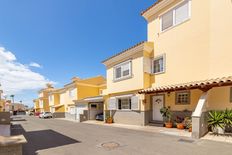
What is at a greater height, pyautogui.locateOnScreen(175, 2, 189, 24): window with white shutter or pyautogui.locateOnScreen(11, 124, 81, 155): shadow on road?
pyautogui.locateOnScreen(175, 2, 189, 24): window with white shutter

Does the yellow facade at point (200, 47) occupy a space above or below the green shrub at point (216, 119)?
above

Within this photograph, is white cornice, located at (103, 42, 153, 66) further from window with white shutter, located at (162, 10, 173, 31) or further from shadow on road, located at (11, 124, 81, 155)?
shadow on road, located at (11, 124, 81, 155)

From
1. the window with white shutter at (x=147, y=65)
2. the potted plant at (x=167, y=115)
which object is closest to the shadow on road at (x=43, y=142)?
the potted plant at (x=167, y=115)

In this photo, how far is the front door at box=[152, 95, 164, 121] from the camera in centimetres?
1295

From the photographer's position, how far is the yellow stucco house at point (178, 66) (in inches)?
367

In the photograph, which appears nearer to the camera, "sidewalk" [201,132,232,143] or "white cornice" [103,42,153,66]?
"sidewalk" [201,132,232,143]

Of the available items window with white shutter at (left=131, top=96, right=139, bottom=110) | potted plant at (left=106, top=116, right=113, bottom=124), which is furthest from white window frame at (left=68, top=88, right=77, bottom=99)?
window with white shutter at (left=131, top=96, right=139, bottom=110)

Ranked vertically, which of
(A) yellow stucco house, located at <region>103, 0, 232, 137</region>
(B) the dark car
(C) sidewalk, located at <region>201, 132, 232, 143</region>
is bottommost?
(B) the dark car

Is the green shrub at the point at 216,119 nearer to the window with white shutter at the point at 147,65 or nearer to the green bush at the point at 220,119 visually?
the green bush at the point at 220,119

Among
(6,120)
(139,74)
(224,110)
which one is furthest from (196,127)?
(6,120)

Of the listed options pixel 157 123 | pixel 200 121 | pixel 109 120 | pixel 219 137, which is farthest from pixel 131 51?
pixel 219 137

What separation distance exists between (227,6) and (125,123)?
41.0 feet

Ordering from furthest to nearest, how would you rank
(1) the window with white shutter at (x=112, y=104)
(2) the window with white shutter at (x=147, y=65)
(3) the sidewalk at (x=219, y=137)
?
(1) the window with white shutter at (x=112, y=104) → (2) the window with white shutter at (x=147, y=65) → (3) the sidewalk at (x=219, y=137)

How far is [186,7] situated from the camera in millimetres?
11492
